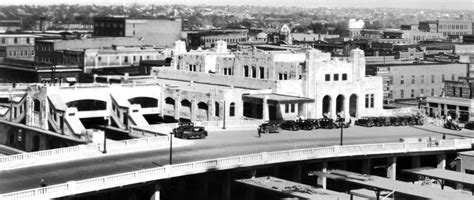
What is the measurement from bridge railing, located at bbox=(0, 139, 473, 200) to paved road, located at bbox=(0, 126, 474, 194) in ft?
8.17

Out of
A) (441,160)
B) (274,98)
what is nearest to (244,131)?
(274,98)

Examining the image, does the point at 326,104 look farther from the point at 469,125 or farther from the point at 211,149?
the point at 211,149

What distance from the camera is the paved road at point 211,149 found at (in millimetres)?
65125

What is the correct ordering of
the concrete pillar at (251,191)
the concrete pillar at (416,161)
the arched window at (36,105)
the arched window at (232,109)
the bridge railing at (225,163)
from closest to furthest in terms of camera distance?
the bridge railing at (225,163) < the concrete pillar at (251,191) < the concrete pillar at (416,161) < the arched window at (232,109) < the arched window at (36,105)

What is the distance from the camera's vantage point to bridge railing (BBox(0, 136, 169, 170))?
68.4 metres

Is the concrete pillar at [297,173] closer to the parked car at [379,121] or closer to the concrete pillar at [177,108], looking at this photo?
Result: the parked car at [379,121]

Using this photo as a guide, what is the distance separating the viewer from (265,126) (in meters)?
91.5

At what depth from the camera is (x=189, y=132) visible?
277 ft

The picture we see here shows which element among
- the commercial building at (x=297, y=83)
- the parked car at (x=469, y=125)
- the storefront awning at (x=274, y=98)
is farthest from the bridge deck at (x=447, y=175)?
the commercial building at (x=297, y=83)

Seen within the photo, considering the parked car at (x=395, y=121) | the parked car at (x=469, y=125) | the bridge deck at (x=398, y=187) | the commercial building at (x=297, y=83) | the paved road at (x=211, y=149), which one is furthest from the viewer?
the commercial building at (x=297, y=83)

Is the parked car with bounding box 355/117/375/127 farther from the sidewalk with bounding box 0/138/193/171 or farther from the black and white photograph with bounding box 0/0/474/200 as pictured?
the sidewalk with bounding box 0/138/193/171

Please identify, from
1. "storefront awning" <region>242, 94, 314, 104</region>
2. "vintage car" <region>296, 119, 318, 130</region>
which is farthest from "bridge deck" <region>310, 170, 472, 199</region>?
"storefront awning" <region>242, 94, 314, 104</region>

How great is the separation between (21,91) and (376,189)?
214 feet

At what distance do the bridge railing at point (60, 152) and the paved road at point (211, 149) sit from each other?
1.19 m
